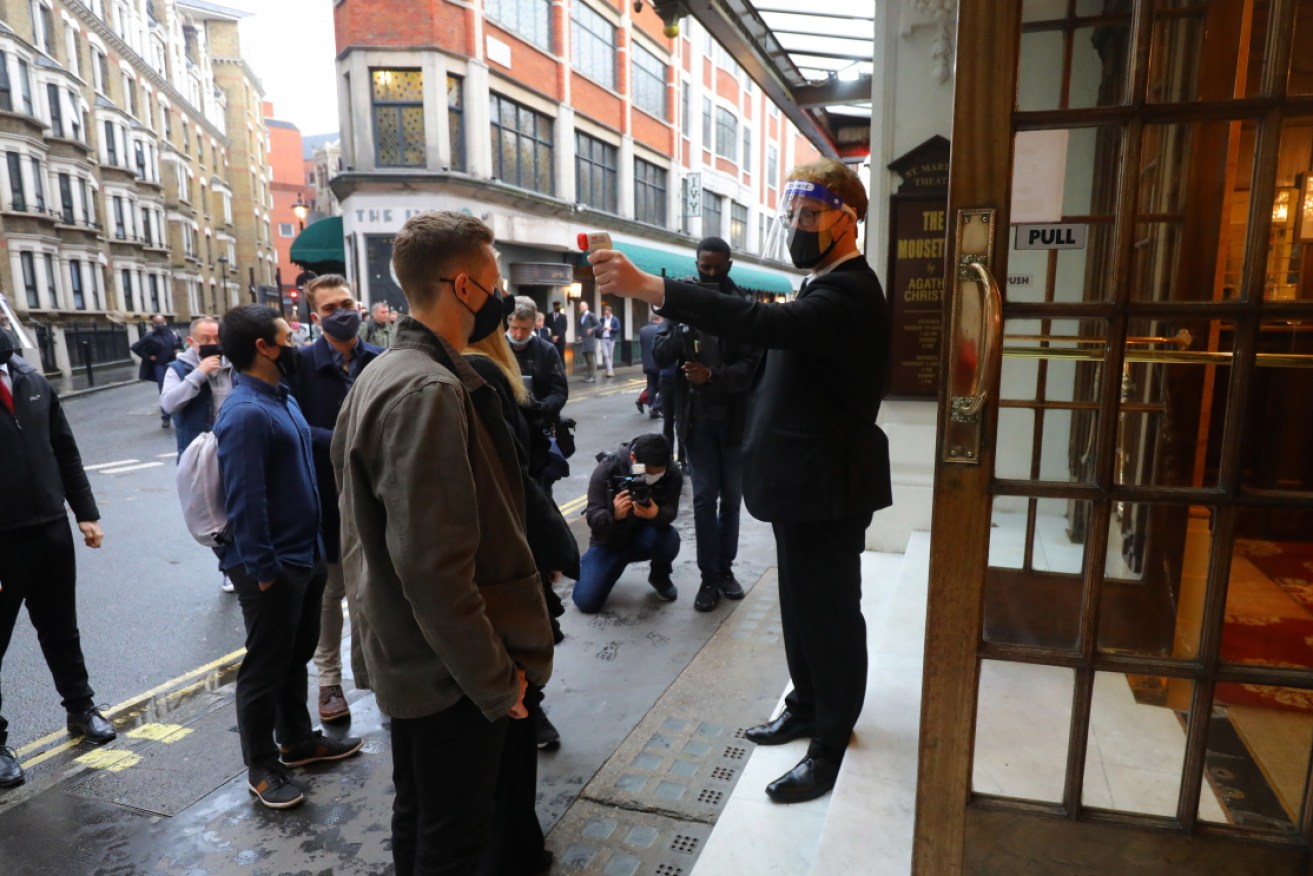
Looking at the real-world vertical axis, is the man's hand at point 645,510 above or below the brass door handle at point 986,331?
below

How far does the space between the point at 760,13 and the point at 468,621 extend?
581cm

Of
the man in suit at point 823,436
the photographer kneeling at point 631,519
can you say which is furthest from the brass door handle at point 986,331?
the photographer kneeling at point 631,519

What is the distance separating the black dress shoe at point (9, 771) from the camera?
310cm

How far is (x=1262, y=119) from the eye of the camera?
1501 mm

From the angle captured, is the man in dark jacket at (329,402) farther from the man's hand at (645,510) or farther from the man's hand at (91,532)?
the man's hand at (645,510)

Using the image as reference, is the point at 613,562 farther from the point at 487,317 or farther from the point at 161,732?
the point at 487,317

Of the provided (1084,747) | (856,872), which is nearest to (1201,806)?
(1084,747)

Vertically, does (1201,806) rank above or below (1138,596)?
below

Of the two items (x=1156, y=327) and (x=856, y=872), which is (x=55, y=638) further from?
(x=1156, y=327)

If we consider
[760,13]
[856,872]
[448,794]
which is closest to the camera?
[448,794]

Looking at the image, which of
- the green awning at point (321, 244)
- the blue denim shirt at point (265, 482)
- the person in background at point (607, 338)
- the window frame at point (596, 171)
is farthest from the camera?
the window frame at point (596, 171)

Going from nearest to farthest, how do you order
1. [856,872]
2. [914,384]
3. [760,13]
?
[856,872]
[914,384]
[760,13]

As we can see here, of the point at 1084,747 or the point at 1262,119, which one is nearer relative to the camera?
the point at 1262,119

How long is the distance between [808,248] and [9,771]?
3778mm
